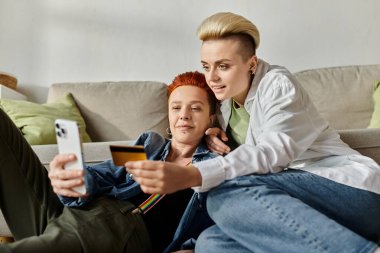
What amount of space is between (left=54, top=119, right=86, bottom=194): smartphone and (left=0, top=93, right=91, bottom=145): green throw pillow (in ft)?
3.18

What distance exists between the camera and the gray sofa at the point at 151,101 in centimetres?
257

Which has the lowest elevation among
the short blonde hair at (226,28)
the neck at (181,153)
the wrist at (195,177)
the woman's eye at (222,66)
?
the neck at (181,153)

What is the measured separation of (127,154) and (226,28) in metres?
0.52

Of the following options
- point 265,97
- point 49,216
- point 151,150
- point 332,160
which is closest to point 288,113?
point 265,97

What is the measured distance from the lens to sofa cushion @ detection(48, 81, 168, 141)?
2.57 metres

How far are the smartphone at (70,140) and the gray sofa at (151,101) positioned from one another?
1381 millimetres

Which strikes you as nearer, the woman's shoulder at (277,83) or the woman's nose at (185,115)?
the woman's shoulder at (277,83)

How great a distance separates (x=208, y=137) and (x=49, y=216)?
56 cm

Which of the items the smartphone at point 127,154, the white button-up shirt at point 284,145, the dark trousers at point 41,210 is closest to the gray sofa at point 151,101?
the dark trousers at point 41,210

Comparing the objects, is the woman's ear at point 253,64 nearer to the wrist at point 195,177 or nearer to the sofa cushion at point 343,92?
the wrist at point 195,177

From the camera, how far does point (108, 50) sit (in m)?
2.85

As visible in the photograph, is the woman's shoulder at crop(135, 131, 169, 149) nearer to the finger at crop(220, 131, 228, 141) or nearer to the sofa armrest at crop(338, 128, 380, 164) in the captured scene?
the finger at crop(220, 131, 228, 141)

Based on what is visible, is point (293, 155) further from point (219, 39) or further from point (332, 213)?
point (219, 39)

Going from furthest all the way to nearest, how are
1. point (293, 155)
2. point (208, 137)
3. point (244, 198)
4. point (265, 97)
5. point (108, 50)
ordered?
1. point (108, 50)
2. point (208, 137)
3. point (265, 97)
4. point (293, 155)
5. point (244, 198)
